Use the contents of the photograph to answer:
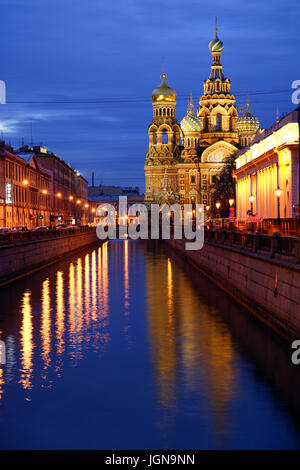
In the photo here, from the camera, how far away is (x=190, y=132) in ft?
553

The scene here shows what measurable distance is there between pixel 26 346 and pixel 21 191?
230 ft

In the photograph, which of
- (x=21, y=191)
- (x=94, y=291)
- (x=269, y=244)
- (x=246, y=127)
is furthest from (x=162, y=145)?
(x=269, y=244)

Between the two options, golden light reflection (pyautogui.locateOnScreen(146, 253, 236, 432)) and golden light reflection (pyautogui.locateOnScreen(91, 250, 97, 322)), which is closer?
golden light reflection (pyautogui.locateOnScreen(146, 253, 236, 432))

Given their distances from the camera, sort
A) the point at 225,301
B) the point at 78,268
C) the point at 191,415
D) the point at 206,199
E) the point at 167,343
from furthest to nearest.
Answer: the point at 206,199 → the point at 78,268 → the point at 225,301 → the point at 167,343 → the point at 191,415

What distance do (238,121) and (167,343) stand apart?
155037 millimetres

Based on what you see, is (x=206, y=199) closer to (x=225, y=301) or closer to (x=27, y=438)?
(x=225, y=301)

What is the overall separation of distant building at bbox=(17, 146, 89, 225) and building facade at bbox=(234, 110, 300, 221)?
87.5 feet

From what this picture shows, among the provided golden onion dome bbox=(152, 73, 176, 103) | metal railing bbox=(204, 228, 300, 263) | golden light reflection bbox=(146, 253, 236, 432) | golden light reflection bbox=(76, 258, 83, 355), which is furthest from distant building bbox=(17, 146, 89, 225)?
golden light reflection bbox=(146, 253, 236, 432)

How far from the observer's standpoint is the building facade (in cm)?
5628

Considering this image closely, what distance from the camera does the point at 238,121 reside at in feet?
567

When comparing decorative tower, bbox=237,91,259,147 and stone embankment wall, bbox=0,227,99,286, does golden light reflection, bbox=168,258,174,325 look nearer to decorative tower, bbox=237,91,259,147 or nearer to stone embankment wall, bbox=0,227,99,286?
stone embankment wall, bbox=0,227,99,286

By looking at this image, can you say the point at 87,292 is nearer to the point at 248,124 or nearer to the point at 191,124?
the point at 191,124
